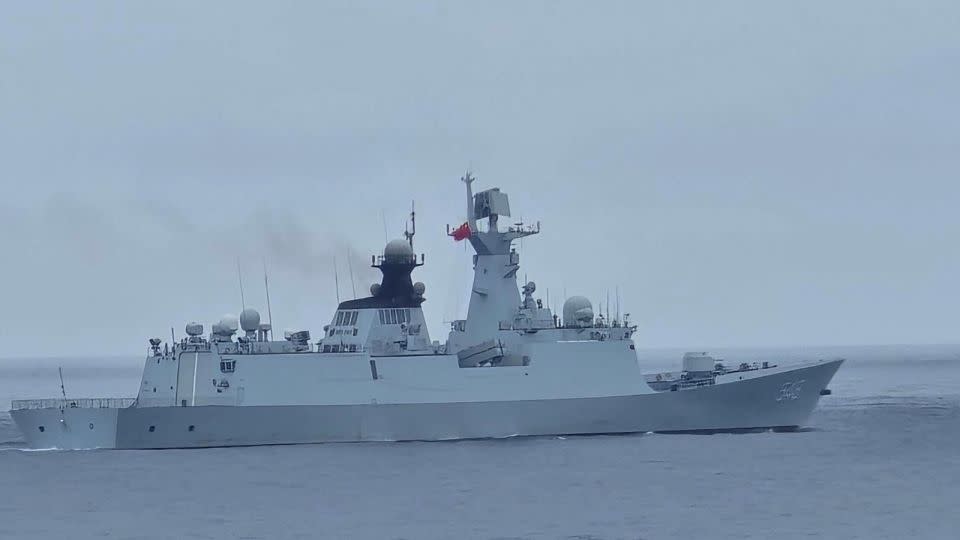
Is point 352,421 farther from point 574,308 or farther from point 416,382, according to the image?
point 574,308

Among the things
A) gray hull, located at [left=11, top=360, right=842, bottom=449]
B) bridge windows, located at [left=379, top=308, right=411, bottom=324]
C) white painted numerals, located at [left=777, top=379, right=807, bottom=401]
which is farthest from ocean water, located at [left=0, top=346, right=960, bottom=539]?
bridge windows, located at [left=379, top=308, right=411, bottom=324]

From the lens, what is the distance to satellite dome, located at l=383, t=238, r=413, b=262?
38875 millimetres

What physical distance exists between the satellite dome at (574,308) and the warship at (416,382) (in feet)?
0.16

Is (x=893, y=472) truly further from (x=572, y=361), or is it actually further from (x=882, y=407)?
(x=882, y=407)

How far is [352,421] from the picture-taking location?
1441 inches

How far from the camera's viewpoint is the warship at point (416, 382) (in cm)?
3650

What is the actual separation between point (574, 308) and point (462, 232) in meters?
3.94

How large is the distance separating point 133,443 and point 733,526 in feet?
57.2

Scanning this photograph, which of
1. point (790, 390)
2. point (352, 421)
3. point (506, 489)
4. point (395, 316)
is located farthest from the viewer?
point (790, 390)

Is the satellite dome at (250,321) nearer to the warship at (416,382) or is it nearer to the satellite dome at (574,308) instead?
the warship at (416,382)

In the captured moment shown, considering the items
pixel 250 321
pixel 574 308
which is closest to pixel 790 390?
pixel 574 308

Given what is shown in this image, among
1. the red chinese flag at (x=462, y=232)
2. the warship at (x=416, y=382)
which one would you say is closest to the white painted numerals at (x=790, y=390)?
the warship at (x=416, y=382)

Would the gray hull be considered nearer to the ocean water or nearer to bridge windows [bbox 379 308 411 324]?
the ocean water

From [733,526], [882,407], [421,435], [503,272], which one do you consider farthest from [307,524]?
[882,407]
